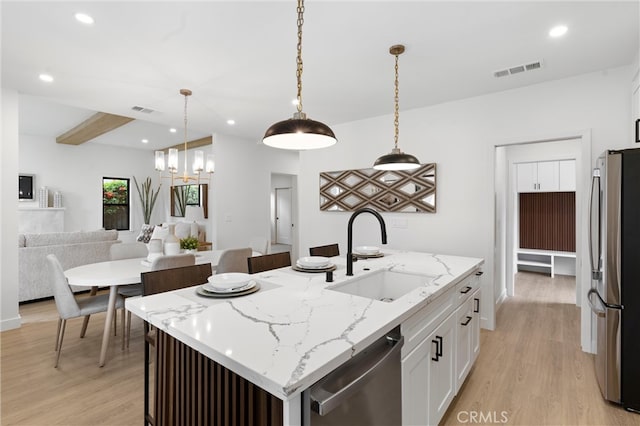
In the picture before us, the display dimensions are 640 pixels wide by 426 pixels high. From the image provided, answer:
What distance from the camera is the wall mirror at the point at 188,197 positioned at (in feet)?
22.6

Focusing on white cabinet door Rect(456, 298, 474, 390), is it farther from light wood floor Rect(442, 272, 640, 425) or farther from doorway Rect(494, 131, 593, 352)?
doorway Rect(494, 131, 593, 352)

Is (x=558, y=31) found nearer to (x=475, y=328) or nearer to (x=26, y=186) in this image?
(x=475, y=328)

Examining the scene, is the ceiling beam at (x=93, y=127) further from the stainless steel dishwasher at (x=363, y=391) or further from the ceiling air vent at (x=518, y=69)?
the stainless steel dishwasher at (x=363, y=391)

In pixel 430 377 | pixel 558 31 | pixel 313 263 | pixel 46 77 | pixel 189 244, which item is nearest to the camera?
pixel 430 377

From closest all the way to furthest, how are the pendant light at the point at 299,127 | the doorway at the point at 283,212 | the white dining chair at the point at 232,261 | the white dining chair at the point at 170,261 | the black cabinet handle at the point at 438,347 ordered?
the pendant light at the point at 299,127, the black cabinet handle at the point at 438,347, the white dining chair at the point at 170,261, the white dining chair at the point at 232,261, the doorway at the point at 283,212

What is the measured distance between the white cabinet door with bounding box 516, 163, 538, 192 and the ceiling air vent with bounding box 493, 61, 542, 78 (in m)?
3.02

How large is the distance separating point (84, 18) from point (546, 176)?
6296 millimetres

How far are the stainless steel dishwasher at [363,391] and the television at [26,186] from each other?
816 cm

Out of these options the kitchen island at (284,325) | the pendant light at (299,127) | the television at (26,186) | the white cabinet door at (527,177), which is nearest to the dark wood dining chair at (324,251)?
the kitchen island at (284,325)

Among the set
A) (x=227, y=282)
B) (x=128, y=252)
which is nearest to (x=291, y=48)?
(x=227, y=282)

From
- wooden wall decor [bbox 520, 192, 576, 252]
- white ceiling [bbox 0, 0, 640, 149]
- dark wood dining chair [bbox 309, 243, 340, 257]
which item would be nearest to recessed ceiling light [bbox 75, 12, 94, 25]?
white ceiling [bbox 0, 0, 640, 149]

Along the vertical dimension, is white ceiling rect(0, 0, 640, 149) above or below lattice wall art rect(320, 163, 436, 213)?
above

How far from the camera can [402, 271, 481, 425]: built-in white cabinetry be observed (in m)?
1.38

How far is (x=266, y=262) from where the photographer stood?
2.32m
